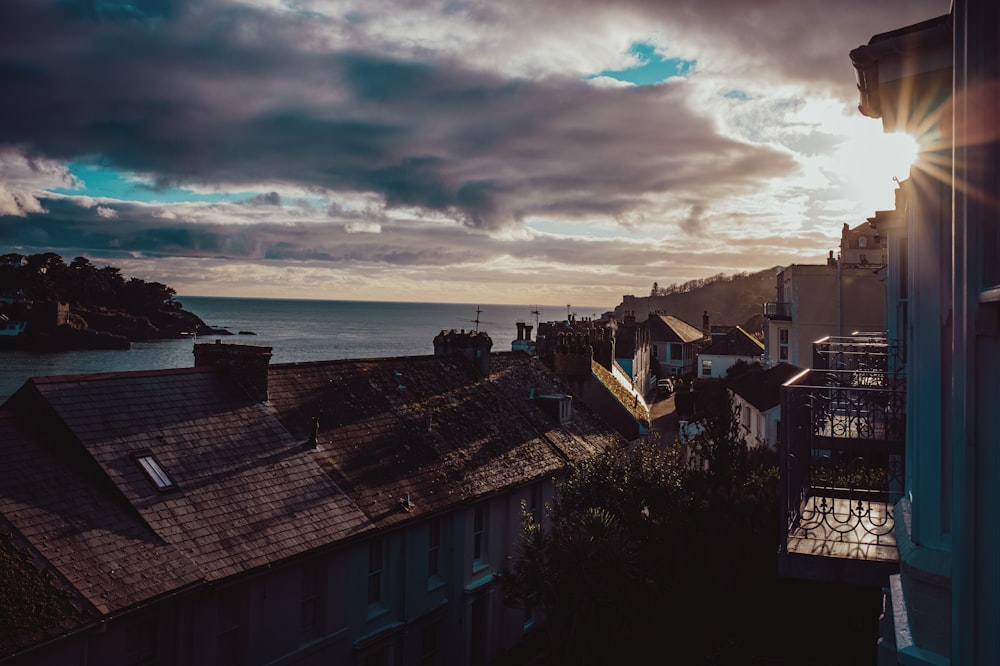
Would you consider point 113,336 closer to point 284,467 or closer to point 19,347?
point 19,347

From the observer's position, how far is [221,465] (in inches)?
704

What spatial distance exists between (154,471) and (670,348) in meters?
84.6

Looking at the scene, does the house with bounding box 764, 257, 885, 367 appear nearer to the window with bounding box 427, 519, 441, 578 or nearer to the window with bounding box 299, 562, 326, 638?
the window with bounding box 427, 519, 441, 578

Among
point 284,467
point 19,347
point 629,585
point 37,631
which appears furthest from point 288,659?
point 19,347

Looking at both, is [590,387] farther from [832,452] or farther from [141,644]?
[832,452]

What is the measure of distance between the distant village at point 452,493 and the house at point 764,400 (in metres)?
9.53

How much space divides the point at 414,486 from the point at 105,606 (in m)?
9.73

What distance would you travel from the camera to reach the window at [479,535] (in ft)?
75.6

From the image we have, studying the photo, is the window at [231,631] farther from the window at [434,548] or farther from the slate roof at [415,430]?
the window at [434,548]

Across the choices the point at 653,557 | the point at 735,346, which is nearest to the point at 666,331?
the point at 735,346

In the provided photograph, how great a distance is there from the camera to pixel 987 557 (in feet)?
11.3

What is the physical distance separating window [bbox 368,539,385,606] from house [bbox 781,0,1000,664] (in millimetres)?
11460

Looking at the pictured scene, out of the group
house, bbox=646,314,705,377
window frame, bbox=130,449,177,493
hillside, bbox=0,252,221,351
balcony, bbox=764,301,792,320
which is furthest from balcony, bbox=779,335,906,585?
hillside, bbox=0,252,221,351

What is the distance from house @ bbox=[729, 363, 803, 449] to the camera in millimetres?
35375
